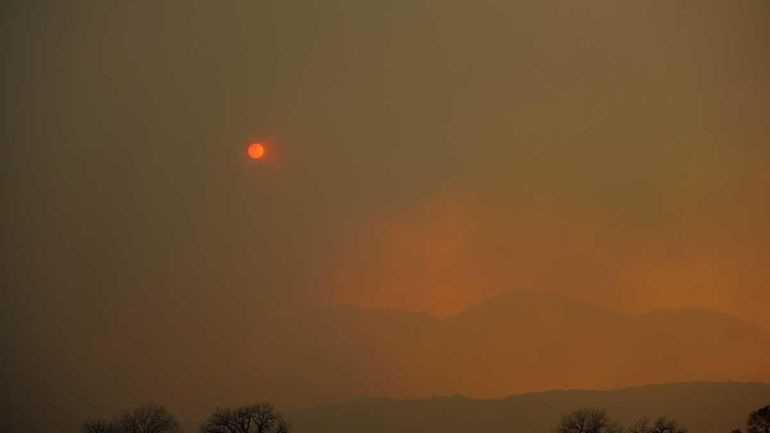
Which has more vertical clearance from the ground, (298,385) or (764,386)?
(298,385)

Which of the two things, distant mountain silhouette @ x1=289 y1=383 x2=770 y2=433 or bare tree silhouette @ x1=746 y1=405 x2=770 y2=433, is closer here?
bare tree silhouette @ x1=746 y1=405 x2=770 y2=433

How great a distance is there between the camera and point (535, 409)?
139625mm

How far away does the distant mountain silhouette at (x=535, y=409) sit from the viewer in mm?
134750

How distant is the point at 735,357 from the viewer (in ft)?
465

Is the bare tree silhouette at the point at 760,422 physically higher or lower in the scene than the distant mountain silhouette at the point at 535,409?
lower

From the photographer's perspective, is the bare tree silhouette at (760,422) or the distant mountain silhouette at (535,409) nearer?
the bare tree silhouette at (760,422)

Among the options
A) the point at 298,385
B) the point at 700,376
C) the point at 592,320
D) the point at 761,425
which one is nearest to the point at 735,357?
the point at 700,376

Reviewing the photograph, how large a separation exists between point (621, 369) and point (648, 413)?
15630 millimetres

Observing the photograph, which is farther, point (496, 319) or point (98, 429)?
point (496, 319)

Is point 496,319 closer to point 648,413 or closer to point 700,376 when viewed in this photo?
point 648,413

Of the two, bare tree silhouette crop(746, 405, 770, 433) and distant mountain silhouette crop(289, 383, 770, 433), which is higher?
distant mountain silhouette crop(289, 383, 770, 433)

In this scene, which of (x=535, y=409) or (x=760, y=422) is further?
(x=535, y=409)

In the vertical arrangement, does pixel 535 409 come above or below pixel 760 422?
above

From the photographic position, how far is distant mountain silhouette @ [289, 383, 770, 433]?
442 feet
